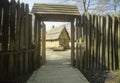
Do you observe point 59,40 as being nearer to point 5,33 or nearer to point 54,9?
point 54,9

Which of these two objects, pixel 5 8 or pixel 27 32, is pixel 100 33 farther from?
pixel 5 8

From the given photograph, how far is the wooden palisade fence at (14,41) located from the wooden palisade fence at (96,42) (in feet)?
8.90

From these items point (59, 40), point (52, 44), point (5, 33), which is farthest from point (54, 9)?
Result: point (52, 44)

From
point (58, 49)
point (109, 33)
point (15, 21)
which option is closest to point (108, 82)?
point (109, 33)

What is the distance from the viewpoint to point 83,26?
1091cm

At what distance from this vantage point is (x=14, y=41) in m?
8.36

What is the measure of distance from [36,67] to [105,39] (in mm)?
3881

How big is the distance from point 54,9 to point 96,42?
9.52 ft

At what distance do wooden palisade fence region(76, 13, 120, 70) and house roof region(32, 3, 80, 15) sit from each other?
2.49 feet

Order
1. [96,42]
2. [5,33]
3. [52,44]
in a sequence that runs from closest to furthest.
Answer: [5,33] → [96,42] → [52,44]

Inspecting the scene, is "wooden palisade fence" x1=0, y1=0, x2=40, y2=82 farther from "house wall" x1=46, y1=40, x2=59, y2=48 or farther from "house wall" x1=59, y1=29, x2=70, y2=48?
"house wall" x1=59, y1=29, x2=70, y2=48

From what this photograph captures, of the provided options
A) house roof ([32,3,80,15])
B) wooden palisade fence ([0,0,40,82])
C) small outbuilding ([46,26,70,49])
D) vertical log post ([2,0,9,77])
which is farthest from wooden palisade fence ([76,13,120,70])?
small outbuilding ([46,26,70,49])

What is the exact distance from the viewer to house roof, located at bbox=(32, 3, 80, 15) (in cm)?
1119

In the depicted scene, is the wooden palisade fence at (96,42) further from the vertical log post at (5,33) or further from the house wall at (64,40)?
the house wall at (64,40)
